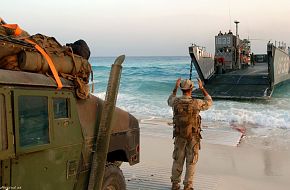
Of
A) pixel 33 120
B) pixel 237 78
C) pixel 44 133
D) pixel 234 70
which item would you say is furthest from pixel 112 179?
pixel 234 70

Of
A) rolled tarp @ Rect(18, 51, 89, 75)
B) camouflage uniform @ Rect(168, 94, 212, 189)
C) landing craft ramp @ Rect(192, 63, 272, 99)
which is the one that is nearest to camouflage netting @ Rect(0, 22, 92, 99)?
rolled tarp @ Rect(18, 51, 89, 75)

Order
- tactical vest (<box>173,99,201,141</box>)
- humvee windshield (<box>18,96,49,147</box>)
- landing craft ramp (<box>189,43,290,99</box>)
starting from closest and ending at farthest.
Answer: humvee windshield (<box>18,96,49,147</box>)
tactical vest (<box>173,99,201,141</box>)
landing craft ramp (<box>189,43,290,99</box>)

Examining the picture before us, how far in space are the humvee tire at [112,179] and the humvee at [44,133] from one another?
0.05 feet

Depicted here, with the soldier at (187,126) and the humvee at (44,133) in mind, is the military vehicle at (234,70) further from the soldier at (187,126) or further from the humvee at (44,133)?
the humvee at (44,133)

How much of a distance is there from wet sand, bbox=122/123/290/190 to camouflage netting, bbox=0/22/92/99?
2.63 metres

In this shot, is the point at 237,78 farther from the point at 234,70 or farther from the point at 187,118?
the point at 187,118

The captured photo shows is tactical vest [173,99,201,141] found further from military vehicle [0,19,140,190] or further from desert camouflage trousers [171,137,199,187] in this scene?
military vehicle [0,19,140,190]

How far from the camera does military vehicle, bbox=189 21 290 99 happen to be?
2264 centimetres

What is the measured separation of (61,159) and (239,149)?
661 centimetres

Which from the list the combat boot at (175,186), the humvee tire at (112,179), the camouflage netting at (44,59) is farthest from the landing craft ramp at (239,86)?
the camouflage netting at (44,59)

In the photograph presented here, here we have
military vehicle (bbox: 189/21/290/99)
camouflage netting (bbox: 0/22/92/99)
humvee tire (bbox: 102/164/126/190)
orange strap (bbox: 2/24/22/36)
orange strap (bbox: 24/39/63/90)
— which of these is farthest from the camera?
military vehicle (bbox: 189/21/290/99)

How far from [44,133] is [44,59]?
685 millimetres

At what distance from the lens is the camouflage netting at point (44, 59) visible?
3352 mm

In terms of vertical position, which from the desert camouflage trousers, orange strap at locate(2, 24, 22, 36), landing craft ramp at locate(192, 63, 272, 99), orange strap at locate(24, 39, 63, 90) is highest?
orange strap at locate(2, 24, 22, 36)
